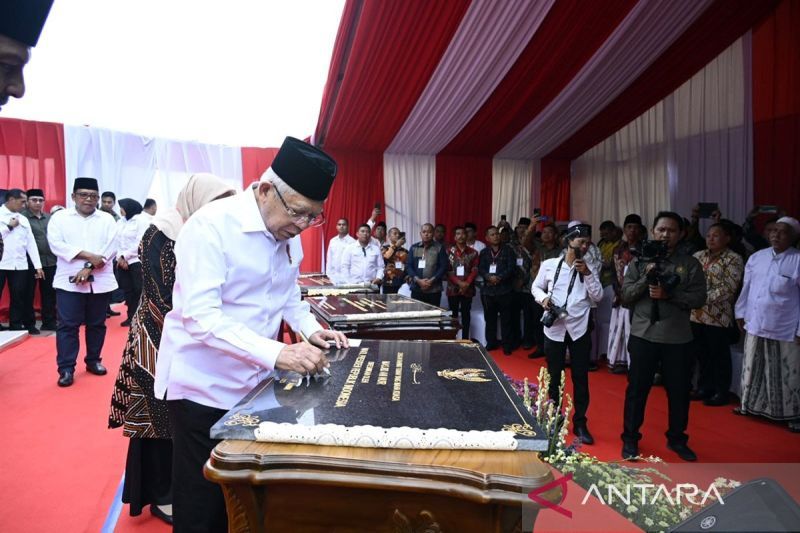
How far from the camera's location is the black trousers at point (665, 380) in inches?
123

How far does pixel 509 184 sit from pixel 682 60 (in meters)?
3.45

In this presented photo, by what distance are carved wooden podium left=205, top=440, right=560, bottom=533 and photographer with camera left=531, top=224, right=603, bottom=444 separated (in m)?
2.63

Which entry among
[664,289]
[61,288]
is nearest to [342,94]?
[61,288]

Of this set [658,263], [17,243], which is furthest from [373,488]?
[17,243]

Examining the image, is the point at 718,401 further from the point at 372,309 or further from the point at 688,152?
the point at 372,309

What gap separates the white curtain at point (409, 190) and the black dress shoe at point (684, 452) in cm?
557

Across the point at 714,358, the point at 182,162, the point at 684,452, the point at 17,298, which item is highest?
the point at 182,162

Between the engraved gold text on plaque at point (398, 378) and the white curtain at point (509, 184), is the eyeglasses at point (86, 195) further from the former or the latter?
the white curtain at point (509, 184)

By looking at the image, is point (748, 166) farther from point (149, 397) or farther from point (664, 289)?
point (149, 397)

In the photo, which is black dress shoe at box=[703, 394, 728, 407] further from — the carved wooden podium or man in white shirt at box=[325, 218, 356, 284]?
man in white shirt at box=[325, 218, 356, 284]

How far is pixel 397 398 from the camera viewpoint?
4.12 feet

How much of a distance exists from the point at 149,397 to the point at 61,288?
2682 mm

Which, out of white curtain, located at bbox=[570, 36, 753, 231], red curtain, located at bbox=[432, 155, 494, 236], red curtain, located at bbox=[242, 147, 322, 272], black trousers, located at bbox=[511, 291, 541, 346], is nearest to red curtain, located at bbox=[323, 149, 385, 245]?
red curtain, located at bbox=[242, 147, 322, 272]

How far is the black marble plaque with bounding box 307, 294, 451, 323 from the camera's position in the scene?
2.68 metres
